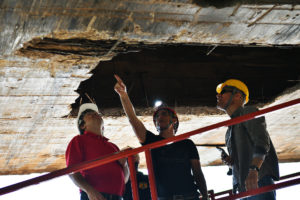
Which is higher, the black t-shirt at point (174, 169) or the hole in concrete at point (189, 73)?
the hole in concrete at point (189, 73)

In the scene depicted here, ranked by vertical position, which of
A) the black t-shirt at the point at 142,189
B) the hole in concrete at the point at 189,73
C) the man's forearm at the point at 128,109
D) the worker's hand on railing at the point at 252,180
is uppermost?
the hole in concrete at the point at 189,73

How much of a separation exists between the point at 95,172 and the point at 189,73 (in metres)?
3.10

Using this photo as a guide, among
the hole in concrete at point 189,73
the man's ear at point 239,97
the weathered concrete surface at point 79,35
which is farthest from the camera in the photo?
the hole in concrete at point 189,73

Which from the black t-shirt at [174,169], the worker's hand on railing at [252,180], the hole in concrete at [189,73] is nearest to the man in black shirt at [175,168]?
the black t-shirt at [174,169]

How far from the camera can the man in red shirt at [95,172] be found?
4164mm

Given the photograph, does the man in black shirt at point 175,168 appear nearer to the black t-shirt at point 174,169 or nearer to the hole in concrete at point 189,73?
the black t-shirt at point 174,169

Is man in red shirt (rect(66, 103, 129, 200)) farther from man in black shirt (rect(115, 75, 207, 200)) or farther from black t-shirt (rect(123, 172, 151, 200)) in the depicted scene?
man in black shirt (rect(115, 75, 207, 200))

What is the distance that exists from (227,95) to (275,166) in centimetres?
99

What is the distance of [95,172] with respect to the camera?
4.38 m

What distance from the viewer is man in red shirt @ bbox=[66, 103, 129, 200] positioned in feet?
13.7

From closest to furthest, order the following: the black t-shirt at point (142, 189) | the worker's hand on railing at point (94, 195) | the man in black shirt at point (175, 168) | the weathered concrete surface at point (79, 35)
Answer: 1. the worker's hand on railing at point (94, 195)
2. the man in black shirt at point (175, 168)
3. the weathered concrete surface at point (79, 35)
4. the black t-shirt at point (142, 189)

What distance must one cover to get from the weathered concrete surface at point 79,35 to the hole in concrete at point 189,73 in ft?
1.84

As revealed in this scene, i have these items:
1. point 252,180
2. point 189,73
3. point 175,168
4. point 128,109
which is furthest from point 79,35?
point 189,73

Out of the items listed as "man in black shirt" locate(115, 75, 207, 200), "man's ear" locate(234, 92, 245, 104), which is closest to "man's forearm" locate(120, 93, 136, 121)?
"man in black shirt" locate(115, 75, 207, 200)
